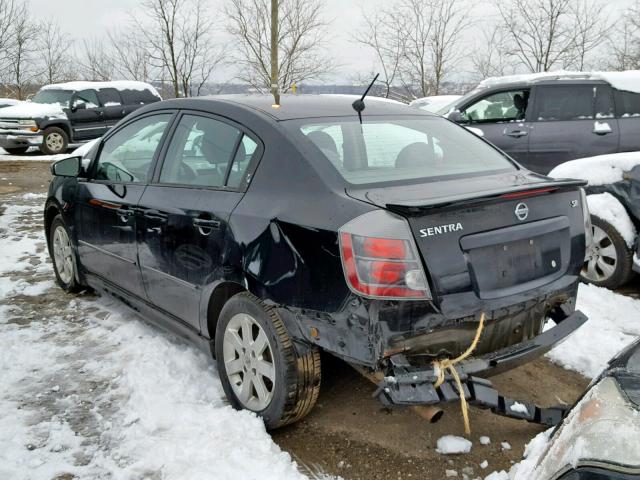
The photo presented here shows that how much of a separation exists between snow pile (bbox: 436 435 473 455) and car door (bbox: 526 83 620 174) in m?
5.40

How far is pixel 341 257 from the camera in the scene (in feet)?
8.04

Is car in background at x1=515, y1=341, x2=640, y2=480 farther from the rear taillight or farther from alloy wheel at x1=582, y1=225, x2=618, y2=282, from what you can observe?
alloy wheel at x1=582, y1=225, x2=618, y2=282

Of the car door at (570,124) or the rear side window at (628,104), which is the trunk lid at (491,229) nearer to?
the car door at (570,124)

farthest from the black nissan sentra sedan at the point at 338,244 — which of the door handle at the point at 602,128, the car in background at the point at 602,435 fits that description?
the door handle at the point at 602,128

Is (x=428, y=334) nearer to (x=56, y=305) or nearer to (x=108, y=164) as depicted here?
(x=108, y=164)

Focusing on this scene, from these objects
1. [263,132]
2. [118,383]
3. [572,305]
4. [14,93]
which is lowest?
[118,383]

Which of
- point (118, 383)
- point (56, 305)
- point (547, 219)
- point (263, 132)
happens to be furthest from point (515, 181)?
point (56, 305)

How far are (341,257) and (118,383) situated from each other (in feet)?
5.84

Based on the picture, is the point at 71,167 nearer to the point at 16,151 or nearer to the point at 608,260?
the point at 608,260

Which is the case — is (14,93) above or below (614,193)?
above

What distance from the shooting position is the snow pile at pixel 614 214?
15.7 feet

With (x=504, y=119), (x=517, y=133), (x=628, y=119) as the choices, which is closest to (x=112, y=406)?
(x=517, y=133)

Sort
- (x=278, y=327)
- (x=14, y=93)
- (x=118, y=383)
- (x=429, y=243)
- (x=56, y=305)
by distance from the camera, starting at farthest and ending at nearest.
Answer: (x=14, y=93)
(x=56, y=305)
(x=118, y=383)
(x=278, y=327)
(x=429, y=243)

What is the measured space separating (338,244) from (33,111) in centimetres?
1511
